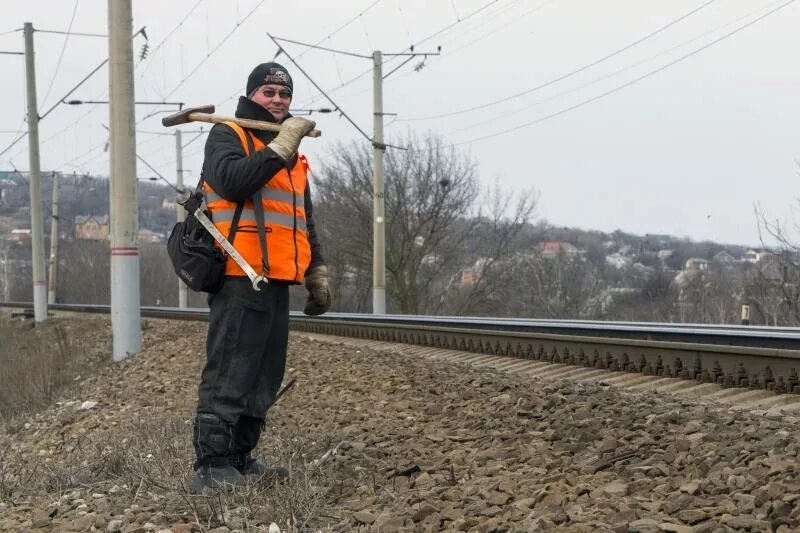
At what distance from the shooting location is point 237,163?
15.8 feet

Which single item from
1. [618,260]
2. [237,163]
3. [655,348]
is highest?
[618,260]

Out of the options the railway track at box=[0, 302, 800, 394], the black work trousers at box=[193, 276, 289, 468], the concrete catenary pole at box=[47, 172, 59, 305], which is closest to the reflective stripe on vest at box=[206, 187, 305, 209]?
the black work trousers at box=[193, 276, 289, 468]

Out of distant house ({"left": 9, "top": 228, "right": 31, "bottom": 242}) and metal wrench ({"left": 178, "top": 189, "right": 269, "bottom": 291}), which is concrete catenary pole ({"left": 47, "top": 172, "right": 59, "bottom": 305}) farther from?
metal wrench ({"left": 178, "top": 189, "right": 269, "bottom": 291})

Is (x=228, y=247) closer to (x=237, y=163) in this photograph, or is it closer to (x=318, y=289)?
Result: (x=237, y=163)

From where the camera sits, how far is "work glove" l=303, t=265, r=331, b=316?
559 centimetres

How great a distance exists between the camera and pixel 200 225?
5.02 meters

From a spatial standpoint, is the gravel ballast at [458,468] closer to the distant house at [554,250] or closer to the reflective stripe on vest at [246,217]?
the reflective stripe on vest at [246,217]

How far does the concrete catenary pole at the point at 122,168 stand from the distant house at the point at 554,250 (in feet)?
180

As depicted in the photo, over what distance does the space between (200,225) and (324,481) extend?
1377 mm

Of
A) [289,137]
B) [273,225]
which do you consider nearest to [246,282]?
[273,225]

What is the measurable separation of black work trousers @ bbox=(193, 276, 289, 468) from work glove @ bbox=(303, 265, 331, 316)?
0.45 metres

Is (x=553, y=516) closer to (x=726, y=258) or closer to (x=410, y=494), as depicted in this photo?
(x=410, y=494)

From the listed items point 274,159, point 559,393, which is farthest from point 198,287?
point 559,393

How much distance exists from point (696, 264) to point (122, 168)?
2353 inches
